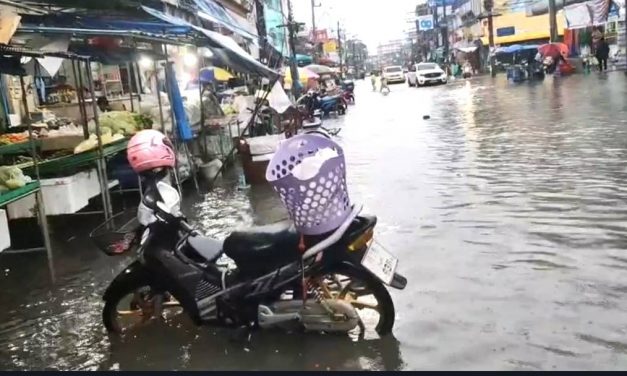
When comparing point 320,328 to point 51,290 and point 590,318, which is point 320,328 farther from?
point 51,290

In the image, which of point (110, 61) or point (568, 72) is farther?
point (568, 72)

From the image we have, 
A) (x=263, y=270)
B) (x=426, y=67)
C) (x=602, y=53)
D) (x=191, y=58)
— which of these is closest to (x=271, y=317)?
(x=263, y=270)

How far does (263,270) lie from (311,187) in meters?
0.72

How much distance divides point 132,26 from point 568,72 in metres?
30.7

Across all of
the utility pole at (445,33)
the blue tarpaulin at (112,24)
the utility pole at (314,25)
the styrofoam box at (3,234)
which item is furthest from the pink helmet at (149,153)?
the utility pole at (445,33)

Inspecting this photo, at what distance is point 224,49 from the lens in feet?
32.8

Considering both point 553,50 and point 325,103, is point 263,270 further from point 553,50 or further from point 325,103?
point 553,50

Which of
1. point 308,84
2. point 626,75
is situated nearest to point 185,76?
point 308,84

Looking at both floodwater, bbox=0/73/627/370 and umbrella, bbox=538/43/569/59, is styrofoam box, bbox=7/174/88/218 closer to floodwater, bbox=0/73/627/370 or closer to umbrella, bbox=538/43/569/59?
floodwater, bbox=0/73/627/370

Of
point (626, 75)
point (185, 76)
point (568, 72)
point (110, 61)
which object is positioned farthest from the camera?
point (568, 72)

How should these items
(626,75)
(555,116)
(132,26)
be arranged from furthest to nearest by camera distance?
1. (626,75)
2. (555,116)
3. (132,26)

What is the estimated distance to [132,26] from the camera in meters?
8.91

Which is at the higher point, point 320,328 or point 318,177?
point 318,177

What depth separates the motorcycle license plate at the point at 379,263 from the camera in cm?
409
